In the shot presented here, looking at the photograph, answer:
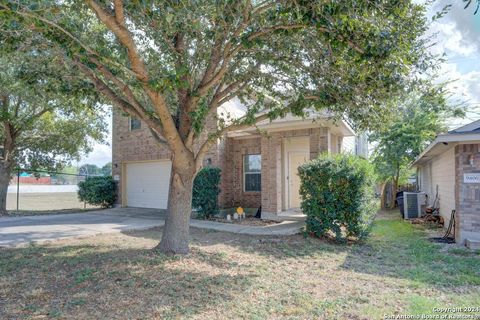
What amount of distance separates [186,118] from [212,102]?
26.5 inches

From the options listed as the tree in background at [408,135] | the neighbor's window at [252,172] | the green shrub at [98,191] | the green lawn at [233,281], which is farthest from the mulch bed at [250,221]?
the tree in background at [408,135]

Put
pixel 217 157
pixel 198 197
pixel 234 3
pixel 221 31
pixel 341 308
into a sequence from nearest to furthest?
pixel 341 308 → pixel 234 3 → pixel 221 31 → pixel 198 197 → pixel 217 157

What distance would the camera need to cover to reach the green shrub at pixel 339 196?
8.17 m

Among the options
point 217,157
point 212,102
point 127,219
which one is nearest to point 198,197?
point 217,157

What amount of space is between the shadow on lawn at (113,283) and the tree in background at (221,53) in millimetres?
826

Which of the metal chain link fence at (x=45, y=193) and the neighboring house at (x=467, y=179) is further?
the metal chain link fence at (x=45, y=193)

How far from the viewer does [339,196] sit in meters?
8.27

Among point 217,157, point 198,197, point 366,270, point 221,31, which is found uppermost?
point 221,31

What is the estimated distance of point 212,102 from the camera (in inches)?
271

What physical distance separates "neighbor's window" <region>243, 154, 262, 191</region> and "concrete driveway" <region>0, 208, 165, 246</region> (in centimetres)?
351

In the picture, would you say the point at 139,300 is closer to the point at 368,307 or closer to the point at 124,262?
the point at 124,262

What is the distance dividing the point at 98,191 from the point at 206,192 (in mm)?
6921

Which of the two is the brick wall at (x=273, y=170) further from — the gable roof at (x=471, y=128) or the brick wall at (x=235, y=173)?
the gable roof at (x=471, y=128)

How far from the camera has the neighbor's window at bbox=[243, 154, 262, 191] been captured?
1336 cm
